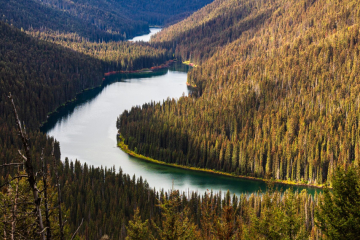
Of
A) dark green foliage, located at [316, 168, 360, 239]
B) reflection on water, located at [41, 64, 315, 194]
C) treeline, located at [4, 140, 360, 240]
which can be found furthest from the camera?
reflection on water, located at [41, 64, 315, 194]

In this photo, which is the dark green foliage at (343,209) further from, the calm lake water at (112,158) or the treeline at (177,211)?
the calm lake water at (112,158)

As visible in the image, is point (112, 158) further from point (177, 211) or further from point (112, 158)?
point (177, 211)

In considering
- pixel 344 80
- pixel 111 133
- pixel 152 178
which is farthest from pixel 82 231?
→ pixel 344 80

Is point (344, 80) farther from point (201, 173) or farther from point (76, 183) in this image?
point (76, 183)

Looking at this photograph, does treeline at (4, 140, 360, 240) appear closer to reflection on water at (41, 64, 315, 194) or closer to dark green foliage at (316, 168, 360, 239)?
dark green foliage at (316, 168, 360, 239)

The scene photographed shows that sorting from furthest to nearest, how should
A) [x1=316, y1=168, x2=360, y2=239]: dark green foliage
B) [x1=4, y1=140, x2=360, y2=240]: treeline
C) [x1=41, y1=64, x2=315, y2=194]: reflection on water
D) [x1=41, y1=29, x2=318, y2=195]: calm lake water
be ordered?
[x1=41, y1=64, x2=315, y2=194]: reflection on water
[x1=41, y1=29, x2=318, y2=195]: calm lake water
[x1=4, y1=140, x2=360, y2=240]: treeline
[x1=316, y1=168, x2=360, y2=239]: dark green foliage

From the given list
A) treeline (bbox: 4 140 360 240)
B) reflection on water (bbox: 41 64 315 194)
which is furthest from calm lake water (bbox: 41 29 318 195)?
treeline (bbox: 4 140 360 240)

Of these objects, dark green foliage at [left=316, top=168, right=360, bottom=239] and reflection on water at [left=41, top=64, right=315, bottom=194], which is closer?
dark green foliage at [left=316, top=168, right=360, bottom=239]

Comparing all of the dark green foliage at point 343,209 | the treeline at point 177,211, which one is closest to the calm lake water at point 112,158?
the treeline at point 177,211
